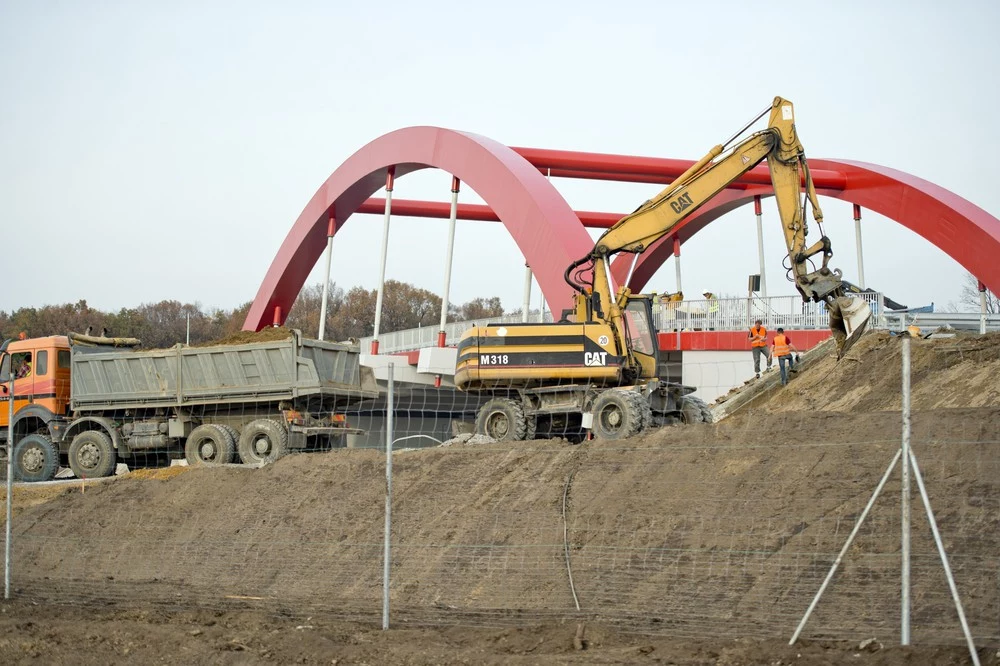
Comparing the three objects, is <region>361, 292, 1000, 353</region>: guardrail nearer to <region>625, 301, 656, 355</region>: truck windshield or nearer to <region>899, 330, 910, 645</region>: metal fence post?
<region>625, 301, 656, 355</region>: truck windshield

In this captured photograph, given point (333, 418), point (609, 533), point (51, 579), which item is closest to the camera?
point (609, 533)

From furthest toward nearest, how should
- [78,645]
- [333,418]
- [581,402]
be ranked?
[333,418], [581,402], [78,645]

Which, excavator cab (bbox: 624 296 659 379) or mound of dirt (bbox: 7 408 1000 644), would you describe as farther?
excavator cab (bbox: 624 296 659 379)

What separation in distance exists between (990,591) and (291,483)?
860cm

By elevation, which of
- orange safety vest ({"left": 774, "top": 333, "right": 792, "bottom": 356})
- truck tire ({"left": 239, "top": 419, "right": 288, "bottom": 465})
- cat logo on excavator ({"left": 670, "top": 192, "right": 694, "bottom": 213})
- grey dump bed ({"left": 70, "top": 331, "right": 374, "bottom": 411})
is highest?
cat logo on excavator ({"left": 670, "top": 192, "right": 694, "bottom": 213})

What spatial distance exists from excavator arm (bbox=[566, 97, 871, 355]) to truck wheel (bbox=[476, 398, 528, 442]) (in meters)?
2.03

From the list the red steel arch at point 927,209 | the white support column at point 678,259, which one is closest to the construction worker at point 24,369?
the red steel arch at point 927,209

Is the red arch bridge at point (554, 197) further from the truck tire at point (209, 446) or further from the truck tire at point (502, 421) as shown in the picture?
the truck tire at point (209, 446)

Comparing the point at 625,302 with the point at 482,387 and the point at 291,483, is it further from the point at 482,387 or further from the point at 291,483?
the point at 291,483

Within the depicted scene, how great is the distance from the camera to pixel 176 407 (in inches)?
743

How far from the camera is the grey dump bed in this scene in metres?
17.8

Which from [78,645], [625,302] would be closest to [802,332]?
[625,302]

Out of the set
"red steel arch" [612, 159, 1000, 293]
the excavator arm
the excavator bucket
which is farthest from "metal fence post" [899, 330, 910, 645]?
"red steel arch" [612, 159, 1000, 293]

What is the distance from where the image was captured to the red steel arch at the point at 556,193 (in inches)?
955
